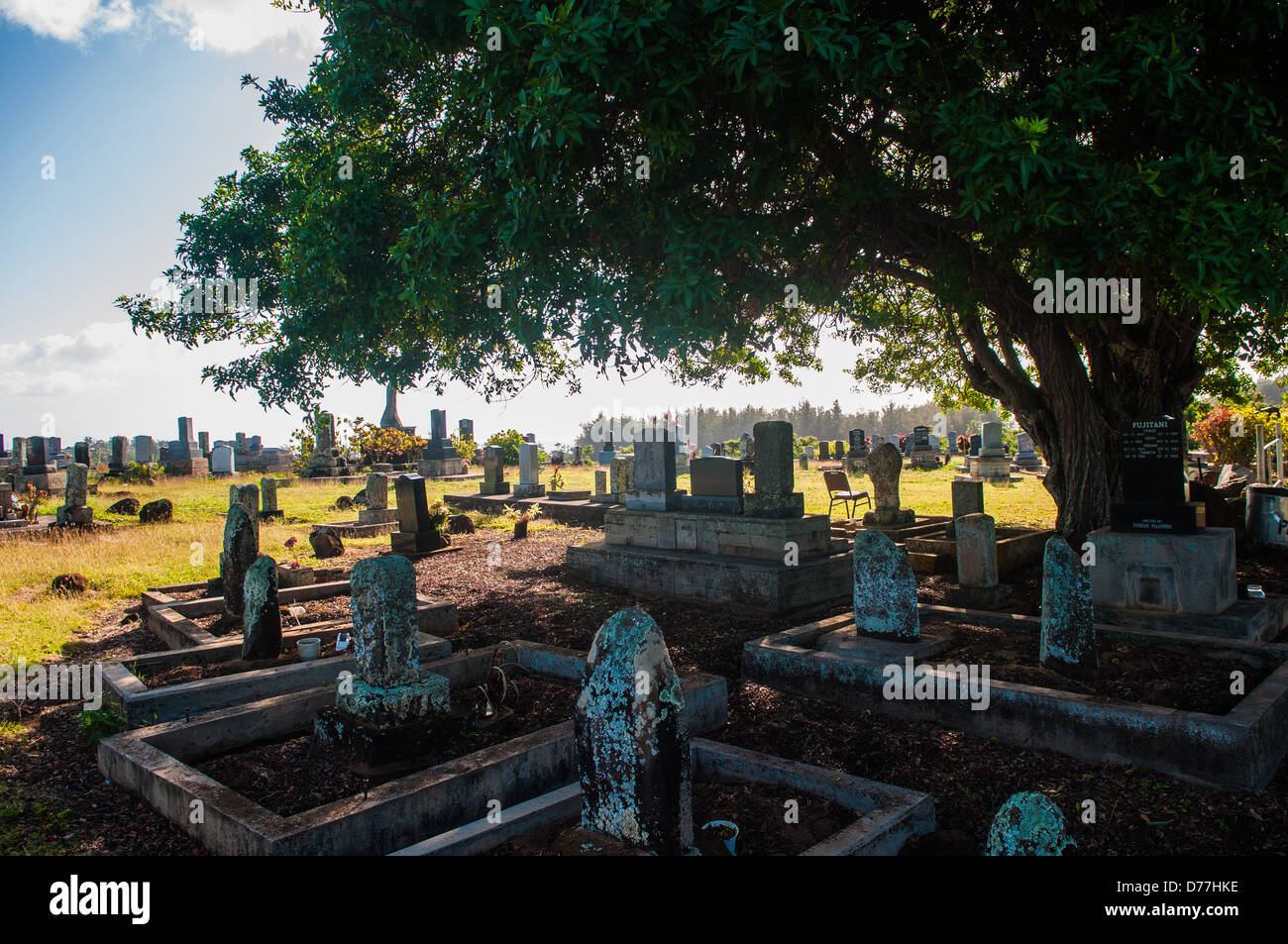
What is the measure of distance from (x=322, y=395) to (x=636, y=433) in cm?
506

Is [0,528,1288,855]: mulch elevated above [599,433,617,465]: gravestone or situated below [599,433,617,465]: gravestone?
below

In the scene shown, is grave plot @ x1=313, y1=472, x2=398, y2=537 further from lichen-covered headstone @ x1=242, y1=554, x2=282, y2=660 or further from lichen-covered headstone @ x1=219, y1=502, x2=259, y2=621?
lichen-covered headstone @ x1=242, y1=554, x2=282, y2=660

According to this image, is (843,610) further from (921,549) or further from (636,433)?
(636,433)

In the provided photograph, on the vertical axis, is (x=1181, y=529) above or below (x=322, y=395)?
below

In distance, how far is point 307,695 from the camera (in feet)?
17.9

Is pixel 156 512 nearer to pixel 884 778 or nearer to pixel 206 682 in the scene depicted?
pixel 206 682

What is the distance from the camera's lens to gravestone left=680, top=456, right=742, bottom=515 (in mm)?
10211

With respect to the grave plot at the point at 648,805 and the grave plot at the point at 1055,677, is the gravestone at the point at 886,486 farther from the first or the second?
the grave plot at the point at 648,805

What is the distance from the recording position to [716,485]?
10516 mm

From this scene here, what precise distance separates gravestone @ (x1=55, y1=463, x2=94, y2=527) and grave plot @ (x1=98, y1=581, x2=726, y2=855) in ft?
44.0

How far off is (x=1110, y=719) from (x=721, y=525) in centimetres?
570

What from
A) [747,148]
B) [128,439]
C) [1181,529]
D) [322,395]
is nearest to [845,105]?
[747,148]

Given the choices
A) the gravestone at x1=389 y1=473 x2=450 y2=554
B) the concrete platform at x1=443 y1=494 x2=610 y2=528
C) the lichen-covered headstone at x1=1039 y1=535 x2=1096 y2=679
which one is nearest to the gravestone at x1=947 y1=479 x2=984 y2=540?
the lichen-covered headstone at x1=1039 y1=535 x2=1096 y2=679

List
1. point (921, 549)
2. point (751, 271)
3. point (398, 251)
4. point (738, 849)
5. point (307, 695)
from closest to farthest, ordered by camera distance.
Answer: point (738, 849)
point (307, 695)
point (398, 251)
point (751, 271)
point (921, 549)
